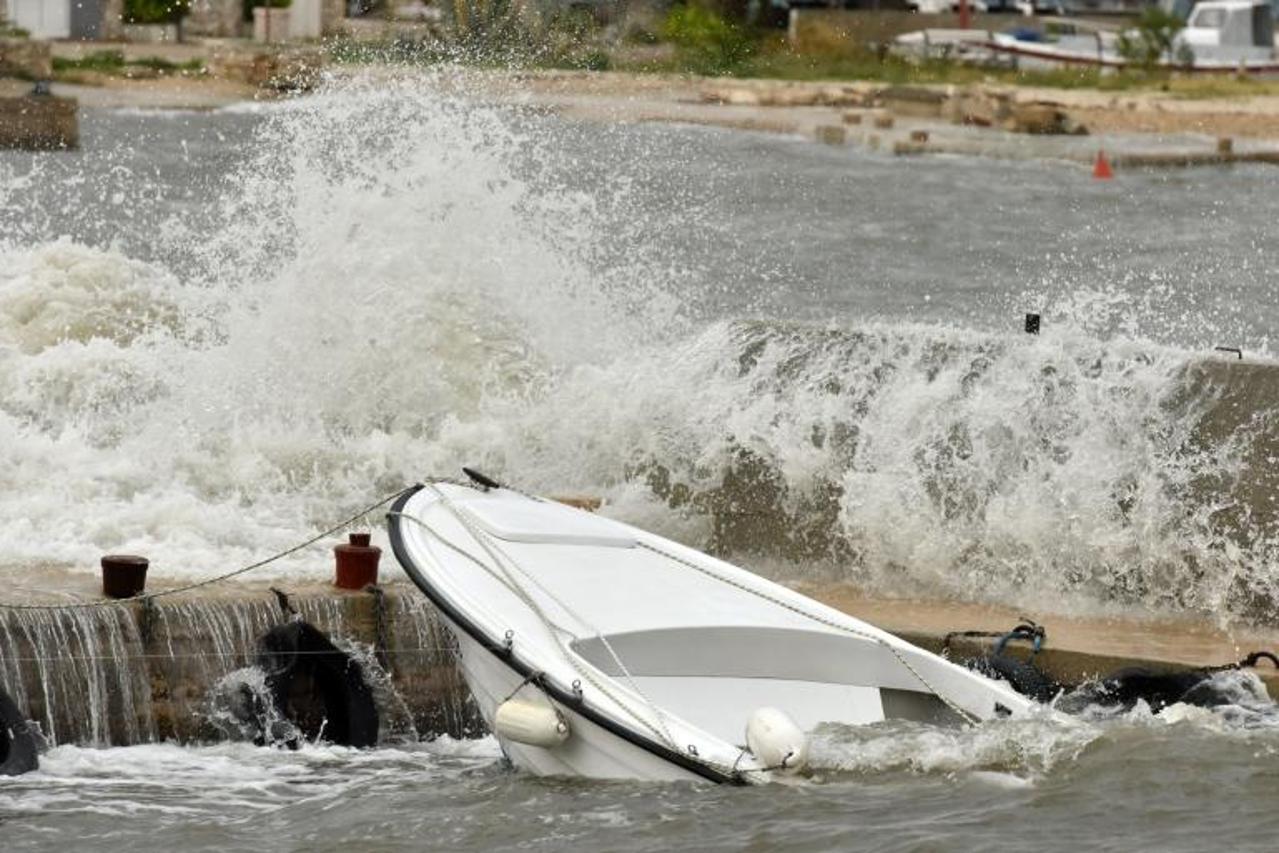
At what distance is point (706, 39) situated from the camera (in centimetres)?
6122

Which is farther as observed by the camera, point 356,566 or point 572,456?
point 572,456

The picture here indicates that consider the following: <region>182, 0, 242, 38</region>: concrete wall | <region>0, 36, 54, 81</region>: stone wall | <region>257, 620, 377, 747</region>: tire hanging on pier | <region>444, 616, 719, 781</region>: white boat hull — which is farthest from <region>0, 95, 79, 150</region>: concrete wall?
<region>444, 616, 719, 781</region>: white boat hull

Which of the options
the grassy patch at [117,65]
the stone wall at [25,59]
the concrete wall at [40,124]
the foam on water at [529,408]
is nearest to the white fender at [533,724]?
the foam on water at [529,408]

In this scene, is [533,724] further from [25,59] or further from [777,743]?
[25,59]

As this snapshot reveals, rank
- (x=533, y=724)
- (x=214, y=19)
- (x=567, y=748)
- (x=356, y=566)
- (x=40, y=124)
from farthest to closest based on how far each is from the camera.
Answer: (x=214, y=19) < (x=40, y=124) < (x=356, y=566) < (x=567, y=748) < (x=533, y=724)

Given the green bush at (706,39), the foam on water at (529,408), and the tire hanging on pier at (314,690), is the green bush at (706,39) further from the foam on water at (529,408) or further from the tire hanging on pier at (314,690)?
the tire hanging on pier at (314,690)

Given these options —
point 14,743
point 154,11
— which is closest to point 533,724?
point 14,743

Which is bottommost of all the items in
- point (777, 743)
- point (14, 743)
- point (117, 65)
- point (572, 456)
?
point (117, 65)

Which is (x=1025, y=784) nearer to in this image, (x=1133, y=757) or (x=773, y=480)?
(x=1133, y=757)

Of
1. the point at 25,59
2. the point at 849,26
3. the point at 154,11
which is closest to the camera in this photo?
the point at 25,59

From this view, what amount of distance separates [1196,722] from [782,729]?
6.26ft

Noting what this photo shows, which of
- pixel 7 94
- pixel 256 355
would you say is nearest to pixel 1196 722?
pixel 256 355

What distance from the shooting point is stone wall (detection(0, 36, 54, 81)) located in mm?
54594

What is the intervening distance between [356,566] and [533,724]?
2.21 metres
